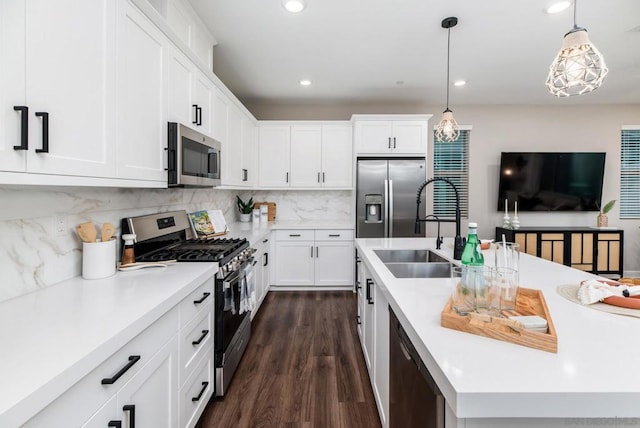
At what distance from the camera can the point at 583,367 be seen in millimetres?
734

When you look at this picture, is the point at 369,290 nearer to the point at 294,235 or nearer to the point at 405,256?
the point at 405,256

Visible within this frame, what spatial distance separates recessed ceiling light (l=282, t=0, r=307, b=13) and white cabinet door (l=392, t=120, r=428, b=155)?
221 centimetres

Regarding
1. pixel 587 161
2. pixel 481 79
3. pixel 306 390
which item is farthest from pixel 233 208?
pixel 587 161

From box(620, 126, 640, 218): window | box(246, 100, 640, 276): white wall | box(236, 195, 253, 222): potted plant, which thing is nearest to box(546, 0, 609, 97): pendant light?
box(246, 100, 640, 276): white wall

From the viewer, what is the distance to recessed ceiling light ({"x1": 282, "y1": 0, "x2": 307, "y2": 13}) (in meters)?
2.25

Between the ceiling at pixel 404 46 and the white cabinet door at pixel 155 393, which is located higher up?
the ceiling at pixel 404 46

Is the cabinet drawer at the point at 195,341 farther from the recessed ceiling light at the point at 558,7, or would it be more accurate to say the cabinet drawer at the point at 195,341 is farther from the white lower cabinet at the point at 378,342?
the recessed ceiling light at the point at 558,7

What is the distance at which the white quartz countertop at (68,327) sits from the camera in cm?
70

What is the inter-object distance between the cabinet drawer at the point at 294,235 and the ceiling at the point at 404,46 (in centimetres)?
188

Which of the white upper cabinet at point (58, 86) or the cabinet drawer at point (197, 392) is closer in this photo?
the white upper cabinet at point (58, 86)

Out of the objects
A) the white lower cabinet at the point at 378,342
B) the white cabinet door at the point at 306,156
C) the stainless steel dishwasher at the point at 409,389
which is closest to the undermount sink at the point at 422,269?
the white lower cabinet at the point at 378,342

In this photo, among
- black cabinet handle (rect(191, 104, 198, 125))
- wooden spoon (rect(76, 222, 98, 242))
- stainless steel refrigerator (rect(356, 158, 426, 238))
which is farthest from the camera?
stainless steel refrigerator (rect(356, 158, 426, 238))

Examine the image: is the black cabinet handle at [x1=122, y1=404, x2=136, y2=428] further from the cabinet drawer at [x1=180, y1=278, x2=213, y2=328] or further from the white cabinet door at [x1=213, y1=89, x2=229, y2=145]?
the white cabinet door at [x1=213, y1=89, x2=229, y2=145]

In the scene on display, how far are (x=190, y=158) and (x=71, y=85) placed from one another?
92cm
